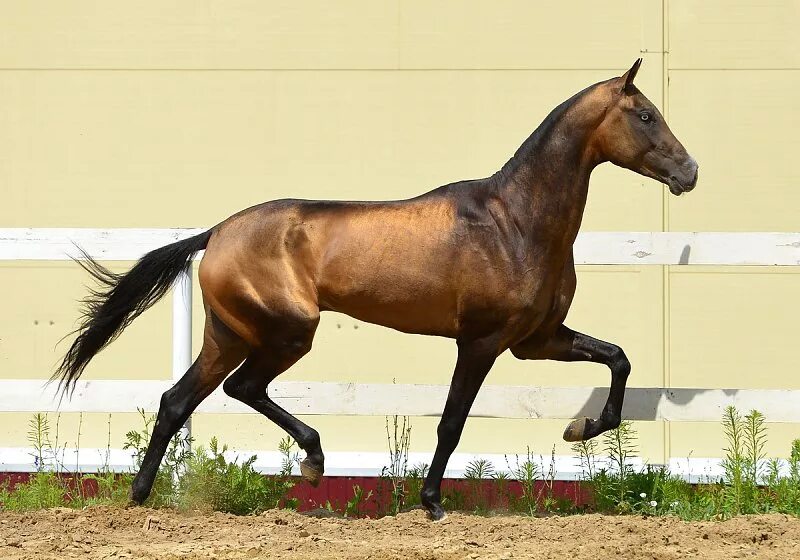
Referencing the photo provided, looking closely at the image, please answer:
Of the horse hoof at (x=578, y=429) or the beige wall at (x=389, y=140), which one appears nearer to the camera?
the horse hoof at (x=578, y=429)

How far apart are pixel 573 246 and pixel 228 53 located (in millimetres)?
2787

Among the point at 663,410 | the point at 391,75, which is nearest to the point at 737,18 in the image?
the point at 391,75

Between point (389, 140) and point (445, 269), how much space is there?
210cm

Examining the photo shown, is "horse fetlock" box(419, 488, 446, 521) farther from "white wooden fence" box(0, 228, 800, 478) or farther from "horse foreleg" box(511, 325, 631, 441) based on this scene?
"horse foreleg" box(511, 325, 631, 441)

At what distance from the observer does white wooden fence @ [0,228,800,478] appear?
18.1 feet

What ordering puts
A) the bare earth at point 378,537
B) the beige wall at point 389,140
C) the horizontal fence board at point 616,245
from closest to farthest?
the bare earth at point 378,537, the horizontal fence board at point 616,245, the beige wall at point 389,140

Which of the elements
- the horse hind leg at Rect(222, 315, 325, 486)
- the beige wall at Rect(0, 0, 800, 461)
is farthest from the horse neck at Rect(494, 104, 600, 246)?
the beige wall at Rect(0, 0, 800, 461)

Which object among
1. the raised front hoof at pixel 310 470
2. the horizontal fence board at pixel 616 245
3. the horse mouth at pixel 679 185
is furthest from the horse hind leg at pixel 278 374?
the horse mouth at pixel 679 185

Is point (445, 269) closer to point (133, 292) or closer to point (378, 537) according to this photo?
point (378, 537)

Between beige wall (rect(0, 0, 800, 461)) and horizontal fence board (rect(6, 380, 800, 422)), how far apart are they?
124 cm

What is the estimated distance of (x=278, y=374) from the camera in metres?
5.27

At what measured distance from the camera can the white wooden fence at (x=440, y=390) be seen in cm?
553

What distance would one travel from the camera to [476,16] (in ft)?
22.7

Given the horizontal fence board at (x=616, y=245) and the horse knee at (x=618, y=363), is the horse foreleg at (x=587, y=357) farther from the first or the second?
the horizontal fence board at (x=616, y=245)
